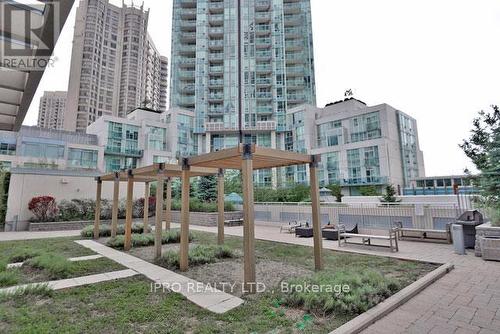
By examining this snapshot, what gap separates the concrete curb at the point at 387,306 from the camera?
339 cm

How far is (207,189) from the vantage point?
25156mm

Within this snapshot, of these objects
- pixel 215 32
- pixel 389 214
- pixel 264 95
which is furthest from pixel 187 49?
pixel 389 214

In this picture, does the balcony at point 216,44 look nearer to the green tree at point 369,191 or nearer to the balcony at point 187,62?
the balcony at point 187,62

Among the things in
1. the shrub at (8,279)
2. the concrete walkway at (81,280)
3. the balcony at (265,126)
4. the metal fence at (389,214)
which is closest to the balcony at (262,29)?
the balcony at (265,126)

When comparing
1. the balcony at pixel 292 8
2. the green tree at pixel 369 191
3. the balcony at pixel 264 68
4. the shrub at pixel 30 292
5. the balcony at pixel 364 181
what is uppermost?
the balcony at pixel 292 8

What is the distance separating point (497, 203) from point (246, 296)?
998cm

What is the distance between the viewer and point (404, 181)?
38250 millimetres

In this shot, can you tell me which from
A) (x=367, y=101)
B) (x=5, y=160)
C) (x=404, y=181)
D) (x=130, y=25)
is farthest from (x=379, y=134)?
(x=130, y=25)

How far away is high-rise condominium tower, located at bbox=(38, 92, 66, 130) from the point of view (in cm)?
8938

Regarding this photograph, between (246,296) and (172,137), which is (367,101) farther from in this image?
(246,296)

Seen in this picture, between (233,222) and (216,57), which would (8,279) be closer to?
(233,222)

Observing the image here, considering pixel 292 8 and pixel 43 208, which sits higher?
pixel 292 8

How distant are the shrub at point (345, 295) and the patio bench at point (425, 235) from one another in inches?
242

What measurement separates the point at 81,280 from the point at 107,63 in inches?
3402
